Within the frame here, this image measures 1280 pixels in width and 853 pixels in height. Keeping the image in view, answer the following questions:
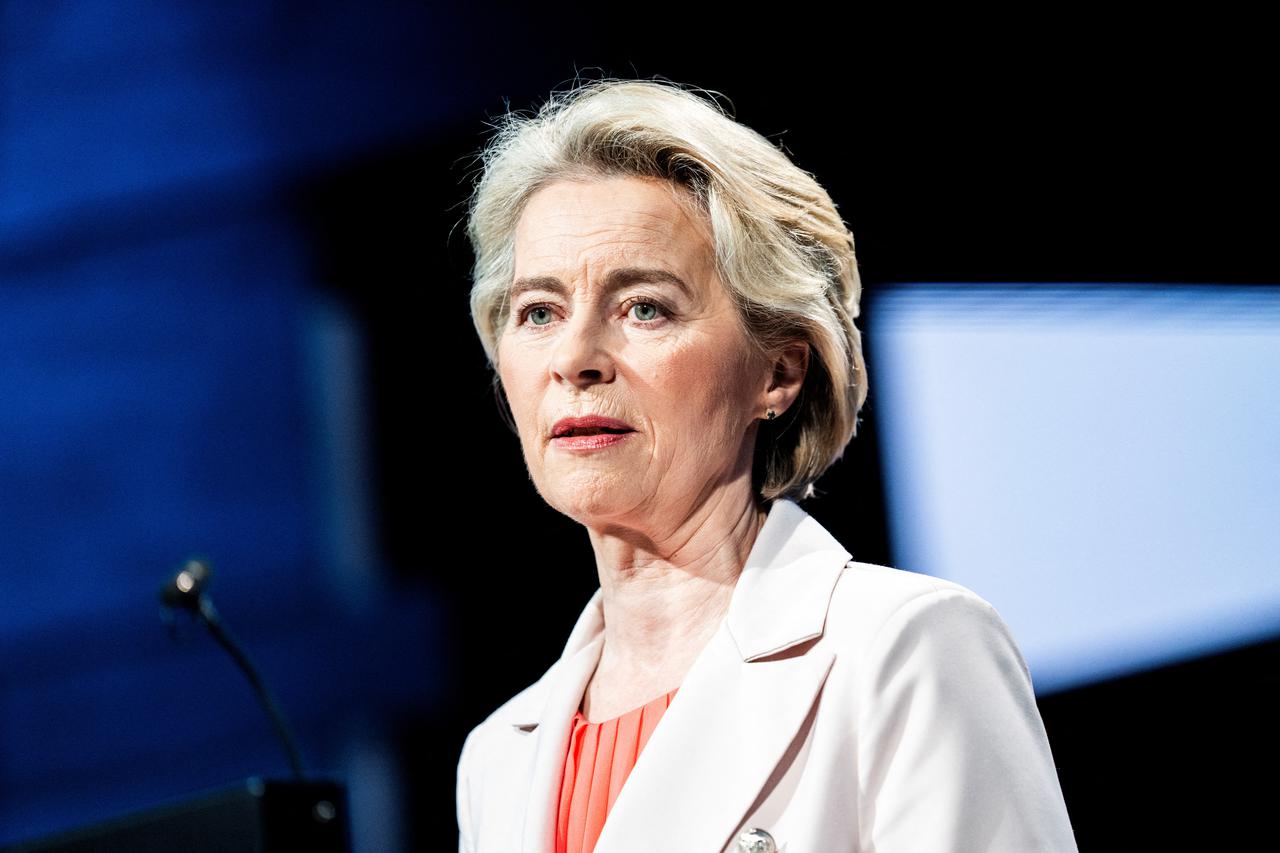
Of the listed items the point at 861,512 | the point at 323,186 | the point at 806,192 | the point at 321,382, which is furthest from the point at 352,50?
the point at 806,192

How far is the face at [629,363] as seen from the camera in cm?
165

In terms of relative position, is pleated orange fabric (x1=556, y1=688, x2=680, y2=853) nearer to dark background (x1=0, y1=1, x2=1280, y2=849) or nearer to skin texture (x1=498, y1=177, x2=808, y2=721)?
skin texture (x1=498, y1=177, x2=808, y2=721)

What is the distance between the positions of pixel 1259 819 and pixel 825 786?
168 centimetres

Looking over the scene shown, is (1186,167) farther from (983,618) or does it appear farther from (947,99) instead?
(983,618)

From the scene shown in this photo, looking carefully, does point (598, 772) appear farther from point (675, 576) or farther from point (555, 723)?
point (675, 576)

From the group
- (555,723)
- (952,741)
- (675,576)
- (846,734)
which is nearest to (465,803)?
(555,723)

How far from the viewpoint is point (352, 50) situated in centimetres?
403

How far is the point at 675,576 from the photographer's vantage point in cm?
174

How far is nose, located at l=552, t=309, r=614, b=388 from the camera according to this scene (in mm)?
1635

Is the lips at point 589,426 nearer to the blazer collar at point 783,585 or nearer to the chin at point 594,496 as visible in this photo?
the chin at point 594,496

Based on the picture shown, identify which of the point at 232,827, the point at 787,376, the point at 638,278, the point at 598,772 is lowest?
the point at 232,827

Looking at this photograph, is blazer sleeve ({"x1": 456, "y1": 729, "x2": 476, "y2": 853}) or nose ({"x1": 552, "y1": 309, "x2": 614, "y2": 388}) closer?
nose ({"x1": 552, "y1": 309, "x2": 614, "y2": 388})

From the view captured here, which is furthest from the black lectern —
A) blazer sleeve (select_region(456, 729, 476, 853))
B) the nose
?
the nose

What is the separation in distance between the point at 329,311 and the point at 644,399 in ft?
8.14
